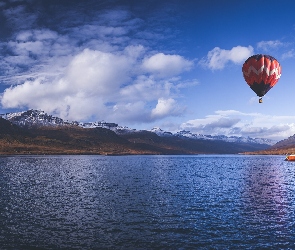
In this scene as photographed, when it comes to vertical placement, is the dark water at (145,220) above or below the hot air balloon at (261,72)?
below

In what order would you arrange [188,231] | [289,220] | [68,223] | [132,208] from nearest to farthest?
[188,231], [68,223], [289,220], [132,208]

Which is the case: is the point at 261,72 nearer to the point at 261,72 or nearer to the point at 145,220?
the point at 261,72

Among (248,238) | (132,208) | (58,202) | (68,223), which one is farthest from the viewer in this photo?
(58,202)

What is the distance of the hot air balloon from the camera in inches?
2058

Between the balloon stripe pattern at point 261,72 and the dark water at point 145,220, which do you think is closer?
the dark water at point 145,220

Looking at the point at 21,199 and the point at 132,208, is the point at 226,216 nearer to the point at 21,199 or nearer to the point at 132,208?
the point at 132,208

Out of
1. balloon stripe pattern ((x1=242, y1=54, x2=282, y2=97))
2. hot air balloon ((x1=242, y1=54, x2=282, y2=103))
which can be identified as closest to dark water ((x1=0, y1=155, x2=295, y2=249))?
hot air balloon ((x1=242, y1=54, x2=282, y2=103))

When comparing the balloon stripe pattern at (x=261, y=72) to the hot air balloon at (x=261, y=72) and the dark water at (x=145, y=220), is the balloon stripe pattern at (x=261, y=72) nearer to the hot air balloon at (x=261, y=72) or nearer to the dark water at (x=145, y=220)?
the hot air balloon at (x=261, y=72)

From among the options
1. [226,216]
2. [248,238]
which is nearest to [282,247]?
[248,238]

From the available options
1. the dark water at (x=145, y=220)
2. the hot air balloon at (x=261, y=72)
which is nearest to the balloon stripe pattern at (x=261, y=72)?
the hot air balloon at (x=261, y=72)

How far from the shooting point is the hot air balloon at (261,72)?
5228cm

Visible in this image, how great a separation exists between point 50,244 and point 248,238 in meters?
22.3

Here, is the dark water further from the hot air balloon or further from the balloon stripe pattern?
the balloon stripe pattern

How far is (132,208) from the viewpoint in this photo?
167 feet
